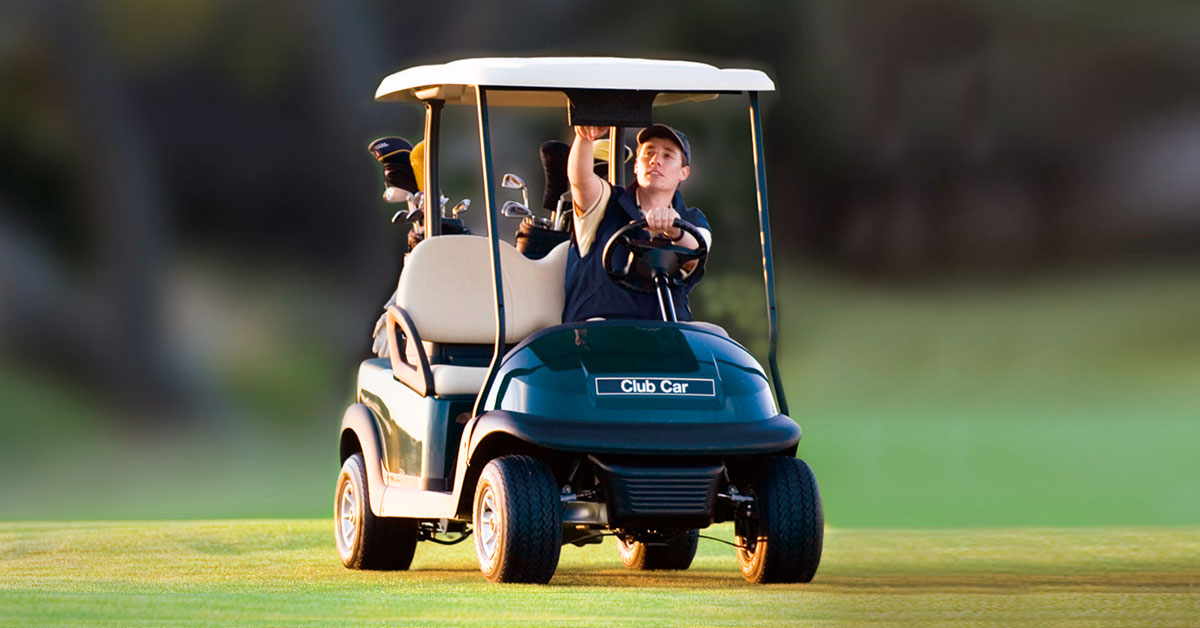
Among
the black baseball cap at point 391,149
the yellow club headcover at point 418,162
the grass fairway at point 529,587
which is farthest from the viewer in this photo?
the black baseball cap at point 391,149

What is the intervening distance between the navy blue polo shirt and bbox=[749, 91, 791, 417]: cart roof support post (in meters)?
0.27

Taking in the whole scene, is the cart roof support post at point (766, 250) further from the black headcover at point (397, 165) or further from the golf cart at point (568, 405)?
the black headcover at point (397, 165)

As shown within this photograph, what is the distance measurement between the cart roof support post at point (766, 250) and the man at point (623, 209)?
25 cm

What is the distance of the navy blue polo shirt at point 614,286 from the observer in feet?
26.2

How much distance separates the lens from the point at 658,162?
8031mm

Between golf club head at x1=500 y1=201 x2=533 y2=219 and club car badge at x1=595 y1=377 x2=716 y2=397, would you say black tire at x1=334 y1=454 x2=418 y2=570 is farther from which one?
club car badge at x1=595 y1=377 x2=716 y2=397

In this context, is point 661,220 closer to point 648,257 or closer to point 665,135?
point 648,257

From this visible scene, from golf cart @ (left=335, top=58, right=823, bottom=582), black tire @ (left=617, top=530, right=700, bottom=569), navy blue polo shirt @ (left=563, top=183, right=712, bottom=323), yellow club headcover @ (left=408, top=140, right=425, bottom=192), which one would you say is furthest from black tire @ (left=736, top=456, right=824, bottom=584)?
yellow club headcover @ (left=408, top=140, right=425, bottom=192)

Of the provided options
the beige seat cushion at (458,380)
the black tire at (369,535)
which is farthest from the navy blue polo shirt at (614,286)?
the black tire at (369,535)

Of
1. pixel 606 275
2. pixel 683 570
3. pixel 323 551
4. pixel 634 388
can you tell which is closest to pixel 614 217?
pixel 606 275

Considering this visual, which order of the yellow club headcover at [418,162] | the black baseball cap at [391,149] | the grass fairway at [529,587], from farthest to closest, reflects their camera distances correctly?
the black baseball cap at [391,149] < the yellow club headcover at [418,162] < the grass fairway at [529,587]

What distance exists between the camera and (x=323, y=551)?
9.88 meters

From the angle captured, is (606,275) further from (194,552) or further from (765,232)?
(194,552)

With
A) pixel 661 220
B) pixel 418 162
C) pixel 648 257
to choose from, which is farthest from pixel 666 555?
pixel 418 162
